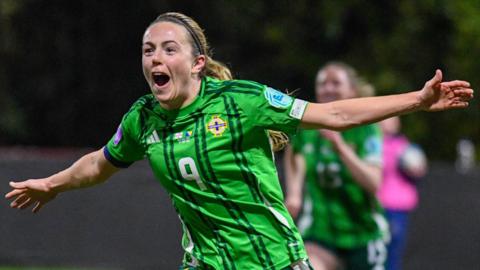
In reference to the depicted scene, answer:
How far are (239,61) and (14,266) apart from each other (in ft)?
25.0

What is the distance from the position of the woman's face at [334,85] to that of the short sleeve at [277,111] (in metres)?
2.48

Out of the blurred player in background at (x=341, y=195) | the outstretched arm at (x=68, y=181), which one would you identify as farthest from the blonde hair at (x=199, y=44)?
the blurred player in background at (x=341, y=195)

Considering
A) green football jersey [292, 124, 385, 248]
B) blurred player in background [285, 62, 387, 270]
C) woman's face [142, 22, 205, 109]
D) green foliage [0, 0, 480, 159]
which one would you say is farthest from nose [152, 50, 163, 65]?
green foliage [0, 0, 480, 159]

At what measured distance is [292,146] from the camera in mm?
8000

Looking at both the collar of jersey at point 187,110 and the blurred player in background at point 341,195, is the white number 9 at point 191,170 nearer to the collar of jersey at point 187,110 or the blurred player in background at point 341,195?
the collar of jersey at point 187,110

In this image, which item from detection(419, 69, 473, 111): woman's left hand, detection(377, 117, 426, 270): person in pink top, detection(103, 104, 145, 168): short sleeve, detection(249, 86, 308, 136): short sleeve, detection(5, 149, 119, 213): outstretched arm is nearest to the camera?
detection(419, 69, 473, 111): woman's left hand

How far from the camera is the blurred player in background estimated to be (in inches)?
296

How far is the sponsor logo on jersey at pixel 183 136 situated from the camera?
16.8 feet

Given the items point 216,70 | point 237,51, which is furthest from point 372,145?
point 237,51

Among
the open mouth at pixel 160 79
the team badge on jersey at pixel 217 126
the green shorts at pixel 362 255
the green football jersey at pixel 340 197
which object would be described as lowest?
the green shorts at pixel 362 255

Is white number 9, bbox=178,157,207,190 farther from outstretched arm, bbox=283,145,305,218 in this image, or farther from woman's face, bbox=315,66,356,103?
outstretched arm, bbox=283,145,305,218

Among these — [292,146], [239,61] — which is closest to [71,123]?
[239,61]

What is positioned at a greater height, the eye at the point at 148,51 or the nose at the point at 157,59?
the eye at the point at 148,51

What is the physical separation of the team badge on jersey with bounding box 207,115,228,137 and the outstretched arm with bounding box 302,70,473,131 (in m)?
0.48
